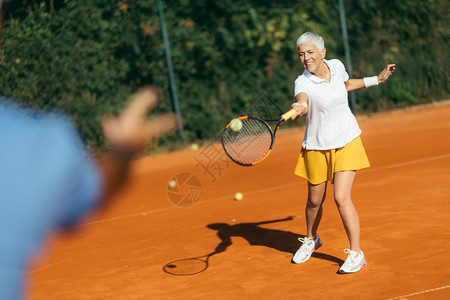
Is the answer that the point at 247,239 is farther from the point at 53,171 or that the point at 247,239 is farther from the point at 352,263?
the point at 53,171

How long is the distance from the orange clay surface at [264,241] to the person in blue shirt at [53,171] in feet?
0.24

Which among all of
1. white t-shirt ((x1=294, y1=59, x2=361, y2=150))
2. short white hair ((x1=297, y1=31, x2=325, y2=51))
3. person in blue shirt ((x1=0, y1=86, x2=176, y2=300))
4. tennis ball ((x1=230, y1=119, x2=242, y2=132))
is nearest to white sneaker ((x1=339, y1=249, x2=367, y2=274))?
white t-shirt ((x1=294, y1=59, x2=361, y2=150))

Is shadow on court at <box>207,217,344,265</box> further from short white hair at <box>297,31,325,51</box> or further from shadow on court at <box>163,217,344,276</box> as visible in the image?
short white hair at <box>297,31,325,51</box>

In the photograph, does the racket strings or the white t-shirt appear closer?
the white t-shirt

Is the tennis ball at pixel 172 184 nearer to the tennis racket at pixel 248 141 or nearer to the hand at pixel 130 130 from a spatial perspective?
the tennis racket at pixel 248 141

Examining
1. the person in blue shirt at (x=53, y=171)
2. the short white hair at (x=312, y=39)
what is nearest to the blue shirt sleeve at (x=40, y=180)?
the person in blue shirt at (x=53, y=171)

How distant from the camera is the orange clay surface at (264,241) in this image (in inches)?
187

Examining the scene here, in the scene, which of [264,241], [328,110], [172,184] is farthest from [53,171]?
[172,184]

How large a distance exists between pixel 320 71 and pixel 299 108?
2.16 feet

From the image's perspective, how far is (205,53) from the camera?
14.0 m

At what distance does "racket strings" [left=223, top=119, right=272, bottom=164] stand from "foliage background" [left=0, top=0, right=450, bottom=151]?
789 centimetres

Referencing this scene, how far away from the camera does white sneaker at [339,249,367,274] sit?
484 cm

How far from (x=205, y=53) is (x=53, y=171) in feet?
41.2

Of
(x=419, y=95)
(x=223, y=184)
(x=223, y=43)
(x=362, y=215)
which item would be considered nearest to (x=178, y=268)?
(x=362, y=215)
